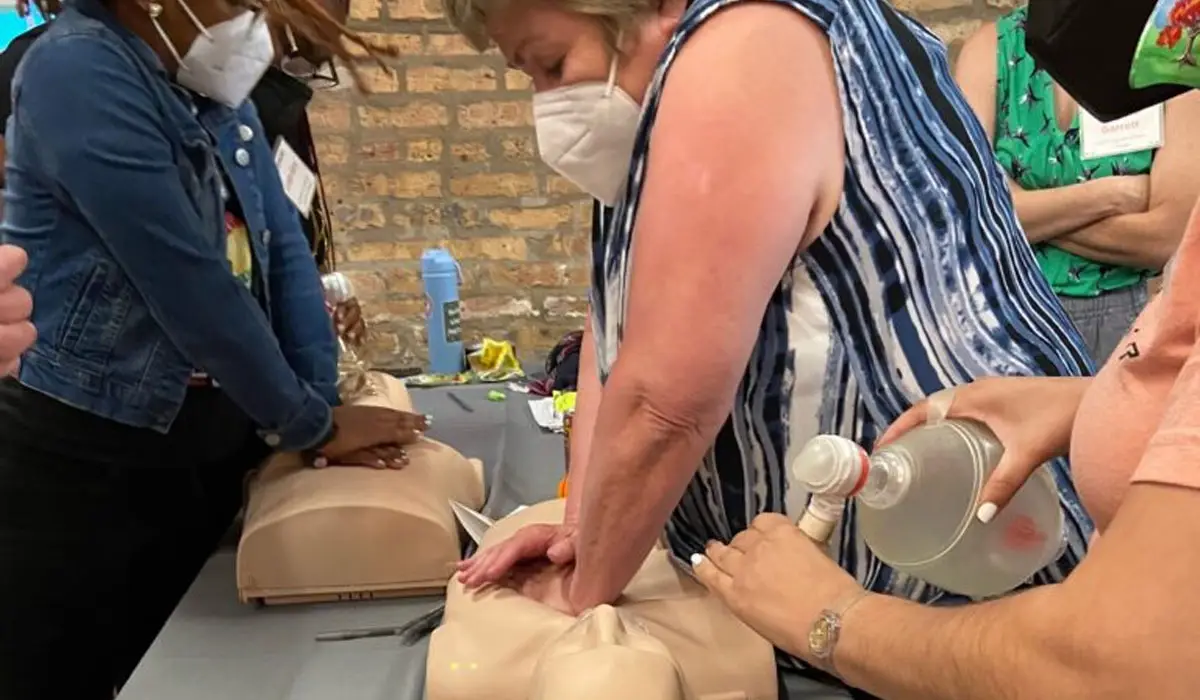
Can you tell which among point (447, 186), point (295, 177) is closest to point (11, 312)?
point (295, 177)

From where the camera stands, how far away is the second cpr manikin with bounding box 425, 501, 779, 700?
83 cm

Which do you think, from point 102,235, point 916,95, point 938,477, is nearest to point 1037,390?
point 938,477

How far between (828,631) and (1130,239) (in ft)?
4.88

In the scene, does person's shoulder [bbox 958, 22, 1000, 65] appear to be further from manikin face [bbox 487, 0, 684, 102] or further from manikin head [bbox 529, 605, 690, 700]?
manikin head [bbox 529, 605, 690, 700]

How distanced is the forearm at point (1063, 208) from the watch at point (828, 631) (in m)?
1.39

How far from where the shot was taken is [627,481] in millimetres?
958

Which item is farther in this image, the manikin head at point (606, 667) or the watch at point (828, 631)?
the manikin head at point (606, 667)

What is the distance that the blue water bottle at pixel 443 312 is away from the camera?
8.06 feet

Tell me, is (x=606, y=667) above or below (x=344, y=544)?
above

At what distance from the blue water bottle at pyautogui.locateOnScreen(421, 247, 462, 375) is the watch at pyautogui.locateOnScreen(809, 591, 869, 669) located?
186cm

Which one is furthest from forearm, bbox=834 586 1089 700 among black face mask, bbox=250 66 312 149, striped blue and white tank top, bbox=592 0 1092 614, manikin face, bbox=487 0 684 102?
black face mask, bbox=250 66 312 149

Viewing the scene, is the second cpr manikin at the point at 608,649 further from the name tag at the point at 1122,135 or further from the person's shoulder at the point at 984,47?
the person's shoulder at the point at 984,47

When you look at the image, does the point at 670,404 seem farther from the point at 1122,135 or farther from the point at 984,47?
the point at 984,47

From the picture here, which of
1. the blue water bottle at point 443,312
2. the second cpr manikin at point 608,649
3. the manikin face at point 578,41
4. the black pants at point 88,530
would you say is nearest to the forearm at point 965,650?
the second cpr manikin at point 608,649
